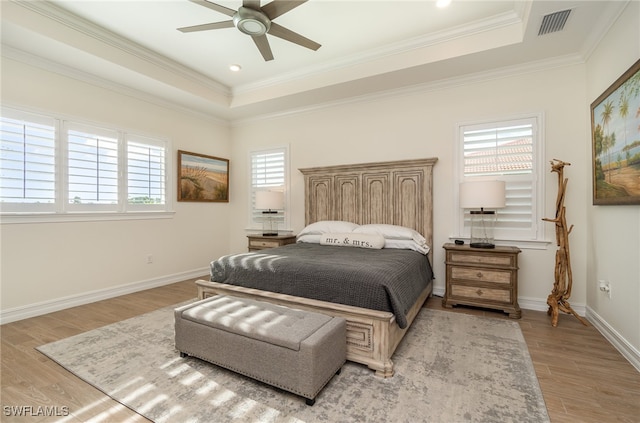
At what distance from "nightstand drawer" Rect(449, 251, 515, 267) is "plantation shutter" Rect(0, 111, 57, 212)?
4533mm

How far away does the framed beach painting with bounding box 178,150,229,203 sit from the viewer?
471 cm

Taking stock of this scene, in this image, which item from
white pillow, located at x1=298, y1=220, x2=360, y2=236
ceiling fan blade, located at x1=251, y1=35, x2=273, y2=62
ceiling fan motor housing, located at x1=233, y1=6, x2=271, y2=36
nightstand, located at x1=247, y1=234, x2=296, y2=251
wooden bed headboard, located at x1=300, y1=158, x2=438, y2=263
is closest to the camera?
ceiling fan motor housing, located at x1=233, y1=6, x2=271, y2=36

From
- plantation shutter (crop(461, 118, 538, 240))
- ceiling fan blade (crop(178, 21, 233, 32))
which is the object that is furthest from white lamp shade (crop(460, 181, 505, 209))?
ceiling fan blade (crop(178, 21, 233, 32))

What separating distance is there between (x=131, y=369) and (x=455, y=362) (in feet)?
7.64

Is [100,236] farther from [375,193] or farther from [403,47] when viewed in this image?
[403,47]

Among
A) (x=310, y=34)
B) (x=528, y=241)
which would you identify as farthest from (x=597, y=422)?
(x=310, y=34)

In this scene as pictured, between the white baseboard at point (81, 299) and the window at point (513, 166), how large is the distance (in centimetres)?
450

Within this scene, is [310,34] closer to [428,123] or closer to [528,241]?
[428,123]

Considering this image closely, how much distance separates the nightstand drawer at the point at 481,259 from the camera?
3.04m

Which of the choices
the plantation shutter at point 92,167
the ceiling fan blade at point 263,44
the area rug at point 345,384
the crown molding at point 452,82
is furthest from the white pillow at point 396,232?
the plantation shutter at point 92,167

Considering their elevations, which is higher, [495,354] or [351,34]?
[351,34]

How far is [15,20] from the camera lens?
2.59 meters

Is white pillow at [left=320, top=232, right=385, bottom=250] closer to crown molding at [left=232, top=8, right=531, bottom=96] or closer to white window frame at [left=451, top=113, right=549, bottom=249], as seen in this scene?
white window frame at [left=451, top=113, right=549, bottom=249]

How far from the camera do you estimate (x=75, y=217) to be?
3465mm
